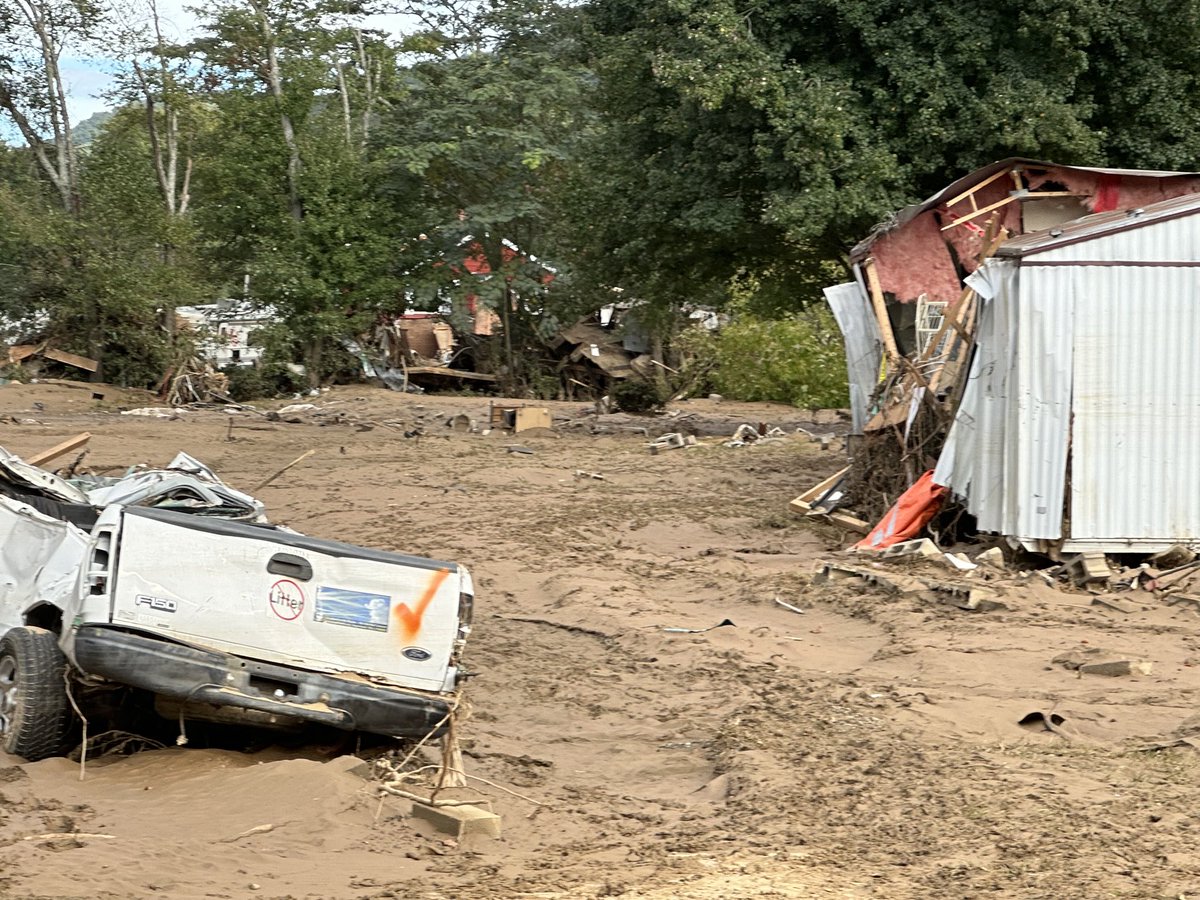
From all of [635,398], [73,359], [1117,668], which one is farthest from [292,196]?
[1117,668]

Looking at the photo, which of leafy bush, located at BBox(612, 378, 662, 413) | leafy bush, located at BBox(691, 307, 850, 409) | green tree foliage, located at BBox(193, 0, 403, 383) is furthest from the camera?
green tree foliage, located at BBox(193, 0, 403, 383)

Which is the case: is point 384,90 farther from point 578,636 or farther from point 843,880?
point 843,880

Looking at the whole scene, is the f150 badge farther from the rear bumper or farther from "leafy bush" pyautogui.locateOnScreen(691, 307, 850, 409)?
"leafy bush" pyautogui.locateOnScreen(691, 307, 850, 409)

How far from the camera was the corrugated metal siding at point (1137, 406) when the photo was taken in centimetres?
1217

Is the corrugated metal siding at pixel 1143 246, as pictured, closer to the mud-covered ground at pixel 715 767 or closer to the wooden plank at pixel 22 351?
the mud-covered ground at pixel 715 767

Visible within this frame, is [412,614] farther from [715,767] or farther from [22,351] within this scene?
[22,351]

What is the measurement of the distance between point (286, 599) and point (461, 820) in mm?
1431

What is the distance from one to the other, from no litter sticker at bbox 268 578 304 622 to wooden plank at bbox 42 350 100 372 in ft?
100

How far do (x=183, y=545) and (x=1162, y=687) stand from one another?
5879mm

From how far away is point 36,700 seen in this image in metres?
6.88

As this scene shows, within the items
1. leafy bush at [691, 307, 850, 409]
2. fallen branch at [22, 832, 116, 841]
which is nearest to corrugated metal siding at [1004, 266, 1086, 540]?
fallen branch at [22, 832, 116, 841]

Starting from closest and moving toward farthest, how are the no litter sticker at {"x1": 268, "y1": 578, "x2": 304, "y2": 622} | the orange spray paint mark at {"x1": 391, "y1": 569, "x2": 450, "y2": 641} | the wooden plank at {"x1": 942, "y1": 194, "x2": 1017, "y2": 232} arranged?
the no litter sticker at {"x1": 268, "y1": 578, "x2": 304, "y2": 622}
the orange spray paint mark at {"x1": 391, "y1": 569, "x2": 450, "y2": 641}
the wooden plank at {"x1": 942, "y1": 194, "x2": 1017, "y2": 232}

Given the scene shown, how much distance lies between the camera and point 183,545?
263 inches

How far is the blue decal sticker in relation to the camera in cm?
685
